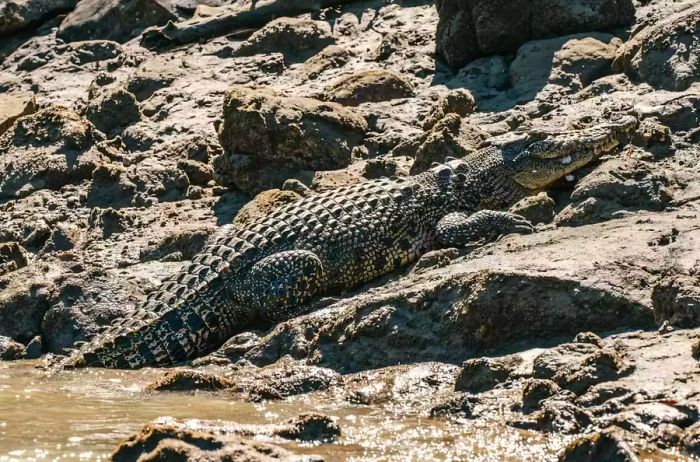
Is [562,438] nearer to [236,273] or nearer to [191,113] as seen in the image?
[236,273]

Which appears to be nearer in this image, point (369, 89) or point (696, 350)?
point (696, 350)

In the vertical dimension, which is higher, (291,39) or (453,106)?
(291,39)

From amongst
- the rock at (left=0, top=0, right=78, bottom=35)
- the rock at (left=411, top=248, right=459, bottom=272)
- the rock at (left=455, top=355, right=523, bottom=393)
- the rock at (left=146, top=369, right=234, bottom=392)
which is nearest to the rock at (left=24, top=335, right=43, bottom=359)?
the rock at (left=146, top=369, right=234, bottom=392)

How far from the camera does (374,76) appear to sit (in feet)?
44.7

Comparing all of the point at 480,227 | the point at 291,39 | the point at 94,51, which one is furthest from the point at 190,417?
the point at 94,51

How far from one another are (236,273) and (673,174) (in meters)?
3.37

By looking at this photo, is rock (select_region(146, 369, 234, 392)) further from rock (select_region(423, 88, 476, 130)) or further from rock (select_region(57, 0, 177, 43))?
rock (select_region(57, 0, 177, 43))

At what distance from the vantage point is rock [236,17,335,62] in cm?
1546

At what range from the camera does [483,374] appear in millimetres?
7262

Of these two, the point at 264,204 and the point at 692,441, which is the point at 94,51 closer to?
the point at 264,204

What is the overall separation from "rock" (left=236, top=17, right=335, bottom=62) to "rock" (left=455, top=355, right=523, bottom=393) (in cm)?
850

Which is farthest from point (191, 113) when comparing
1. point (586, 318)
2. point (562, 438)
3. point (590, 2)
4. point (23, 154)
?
point (562, 438)

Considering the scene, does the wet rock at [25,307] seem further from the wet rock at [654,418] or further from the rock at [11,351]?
the wet rock at [654,418]

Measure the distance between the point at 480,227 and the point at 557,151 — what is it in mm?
1135
